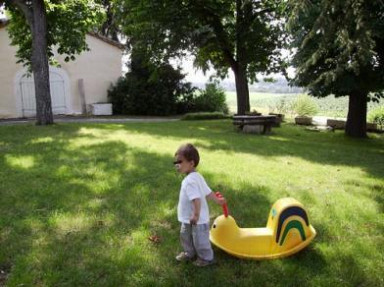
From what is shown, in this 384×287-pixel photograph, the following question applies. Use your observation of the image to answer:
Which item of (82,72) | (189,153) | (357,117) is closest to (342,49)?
(357,117)

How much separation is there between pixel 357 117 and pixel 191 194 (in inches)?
561

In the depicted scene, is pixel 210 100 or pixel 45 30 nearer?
pixel 45 30

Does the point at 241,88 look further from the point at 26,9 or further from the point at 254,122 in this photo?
the point at 26,9

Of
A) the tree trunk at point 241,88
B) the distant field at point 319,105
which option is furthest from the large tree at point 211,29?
the distant field at point 319,105

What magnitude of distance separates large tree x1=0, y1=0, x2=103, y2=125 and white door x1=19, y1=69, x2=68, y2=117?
6.13 m

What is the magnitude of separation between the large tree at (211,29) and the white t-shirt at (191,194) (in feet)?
53.2

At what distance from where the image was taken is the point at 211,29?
64.8 ft

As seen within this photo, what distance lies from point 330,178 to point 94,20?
40.4ft

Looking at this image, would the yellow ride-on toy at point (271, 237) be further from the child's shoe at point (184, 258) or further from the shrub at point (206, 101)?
the shrub at point (206, 101)

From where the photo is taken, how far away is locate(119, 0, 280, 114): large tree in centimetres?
1961

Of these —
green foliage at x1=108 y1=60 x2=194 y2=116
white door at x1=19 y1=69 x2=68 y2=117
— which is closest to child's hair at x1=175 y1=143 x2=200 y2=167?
green foliage at x1=108 y1=60 x2=194 y2=116

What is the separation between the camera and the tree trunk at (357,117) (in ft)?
54.4

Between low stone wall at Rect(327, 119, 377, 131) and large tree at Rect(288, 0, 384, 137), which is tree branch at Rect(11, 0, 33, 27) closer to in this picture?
large tree at Rect(288, 0, 384, 137)

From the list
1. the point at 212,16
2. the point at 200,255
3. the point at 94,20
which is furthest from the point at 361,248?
the point at 212,16
